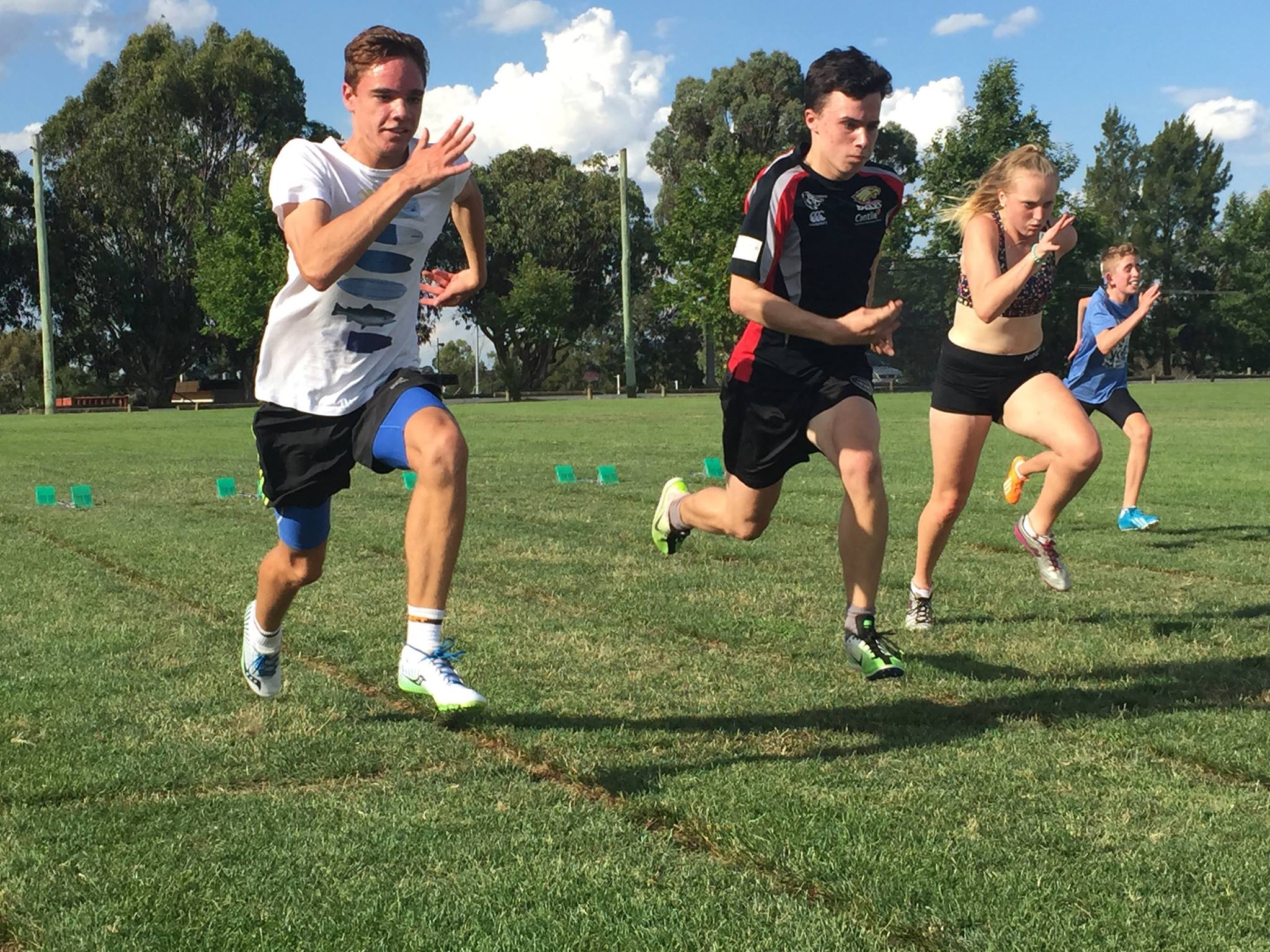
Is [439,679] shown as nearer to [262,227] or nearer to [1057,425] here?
[1057,425]

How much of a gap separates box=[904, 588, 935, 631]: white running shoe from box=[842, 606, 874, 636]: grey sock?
3.73ft

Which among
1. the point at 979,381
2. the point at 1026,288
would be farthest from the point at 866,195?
the point at 979,381

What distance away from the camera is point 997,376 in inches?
258

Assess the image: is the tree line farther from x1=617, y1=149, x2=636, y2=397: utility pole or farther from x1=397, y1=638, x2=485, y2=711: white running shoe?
x1=397, y1=638, x2=485, y2=711: white running shoe

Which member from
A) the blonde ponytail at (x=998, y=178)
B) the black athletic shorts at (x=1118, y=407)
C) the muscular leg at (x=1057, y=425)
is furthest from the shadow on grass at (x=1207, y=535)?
the blonde ponytail at (x=998, y=178)

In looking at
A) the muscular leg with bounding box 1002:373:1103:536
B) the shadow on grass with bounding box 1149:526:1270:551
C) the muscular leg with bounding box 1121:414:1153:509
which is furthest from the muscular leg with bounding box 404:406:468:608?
the muscular leg with bounding box 1121:414:1153:509

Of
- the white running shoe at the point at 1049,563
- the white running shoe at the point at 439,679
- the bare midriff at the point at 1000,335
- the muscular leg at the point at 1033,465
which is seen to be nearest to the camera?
the white running shoe at the point at 439,679

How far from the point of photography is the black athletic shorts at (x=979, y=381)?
6539mm

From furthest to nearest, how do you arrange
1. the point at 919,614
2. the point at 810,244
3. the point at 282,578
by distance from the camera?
the point at 919,614 < the point at 810,244 < the point at 282,578

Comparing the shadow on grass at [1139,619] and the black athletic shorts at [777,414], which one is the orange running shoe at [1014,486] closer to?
the shadow on grass at [1139,619]

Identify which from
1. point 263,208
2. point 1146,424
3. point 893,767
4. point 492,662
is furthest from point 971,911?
point 263,208

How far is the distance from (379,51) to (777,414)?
218cm

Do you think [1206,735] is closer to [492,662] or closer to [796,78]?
[492,662]

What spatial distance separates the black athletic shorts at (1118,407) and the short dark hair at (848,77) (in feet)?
18.4
